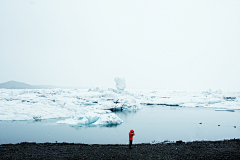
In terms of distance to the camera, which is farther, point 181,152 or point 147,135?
point 147,135

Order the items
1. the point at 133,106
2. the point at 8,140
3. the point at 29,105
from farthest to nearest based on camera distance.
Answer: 1. the point at 133,106
2. the point at 29,105
3. the point at 8,140

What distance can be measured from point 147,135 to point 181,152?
5139 millimetres

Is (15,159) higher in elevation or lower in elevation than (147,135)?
higher

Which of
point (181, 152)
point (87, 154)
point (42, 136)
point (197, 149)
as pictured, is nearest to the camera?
point (87, 154)

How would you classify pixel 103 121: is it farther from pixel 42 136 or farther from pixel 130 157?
pixel 130 157

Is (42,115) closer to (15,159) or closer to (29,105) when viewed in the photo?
(29,105)

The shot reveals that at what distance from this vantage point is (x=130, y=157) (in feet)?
25.9

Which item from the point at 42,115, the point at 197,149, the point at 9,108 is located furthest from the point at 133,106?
the point at 197,149

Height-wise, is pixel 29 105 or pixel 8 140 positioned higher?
pixel 29 105

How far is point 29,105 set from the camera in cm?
2202

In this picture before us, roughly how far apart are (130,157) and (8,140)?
9587 millimetres

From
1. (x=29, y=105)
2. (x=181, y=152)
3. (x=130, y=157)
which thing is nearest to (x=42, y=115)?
(x=29, y=105)

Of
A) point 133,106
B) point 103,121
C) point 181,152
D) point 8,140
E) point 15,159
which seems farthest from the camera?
point 133,106

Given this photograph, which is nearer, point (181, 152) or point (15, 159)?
point (15, 159)
